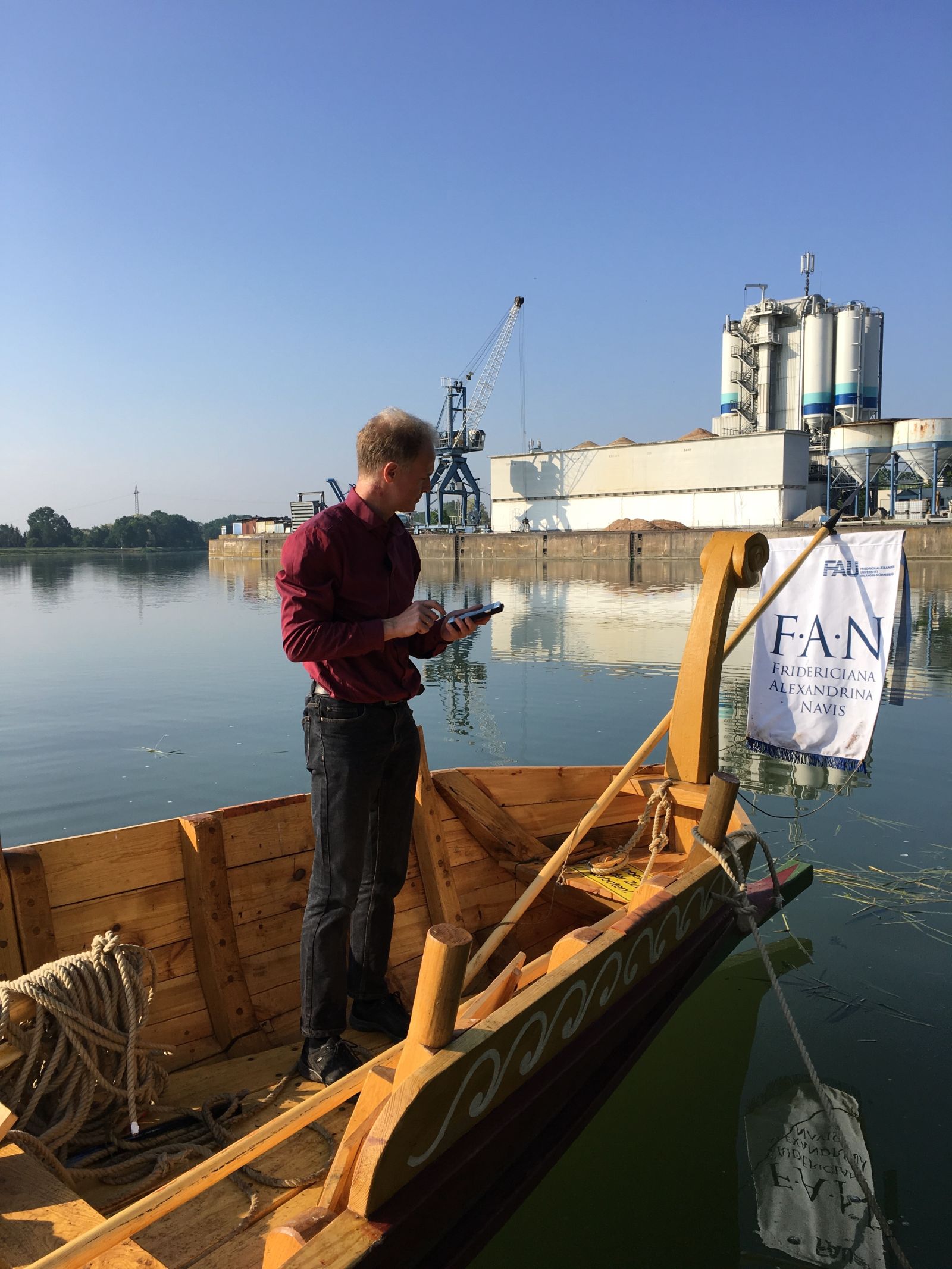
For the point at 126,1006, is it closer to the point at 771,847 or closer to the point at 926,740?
the point at 771,847

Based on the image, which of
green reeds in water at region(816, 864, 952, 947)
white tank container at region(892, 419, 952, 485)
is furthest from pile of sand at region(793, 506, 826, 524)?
green reeds in water at region(816, 864, 952, 947)

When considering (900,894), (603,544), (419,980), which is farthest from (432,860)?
(603,544)

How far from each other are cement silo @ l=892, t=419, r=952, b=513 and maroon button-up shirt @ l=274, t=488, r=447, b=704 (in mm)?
46791

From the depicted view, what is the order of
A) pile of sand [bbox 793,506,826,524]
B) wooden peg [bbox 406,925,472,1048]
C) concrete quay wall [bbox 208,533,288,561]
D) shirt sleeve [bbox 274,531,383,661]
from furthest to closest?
concrete quay wall [bbox 208,533,288,561], pile of sand [bbox 793,506,826,524], shirt sleeve [bbox 274,531,383,661], wooden peg [bbox 406,925,472,1048]

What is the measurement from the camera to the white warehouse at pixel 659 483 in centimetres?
5306

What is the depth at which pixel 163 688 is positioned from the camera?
50.2ft

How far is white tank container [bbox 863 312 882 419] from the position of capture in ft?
185

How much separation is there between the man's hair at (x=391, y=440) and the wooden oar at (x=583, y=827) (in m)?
1.61

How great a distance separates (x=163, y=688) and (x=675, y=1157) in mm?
13455

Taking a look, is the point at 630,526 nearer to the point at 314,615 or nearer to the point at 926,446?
the point at 926,446

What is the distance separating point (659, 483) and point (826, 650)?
178 feet

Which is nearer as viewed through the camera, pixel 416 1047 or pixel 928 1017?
pixel 416 1047

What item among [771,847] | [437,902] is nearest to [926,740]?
[771,847]

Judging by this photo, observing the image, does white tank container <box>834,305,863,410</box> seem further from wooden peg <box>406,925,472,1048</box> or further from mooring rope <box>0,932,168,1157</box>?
wooden peg <box>406,925,472,1048</box>
